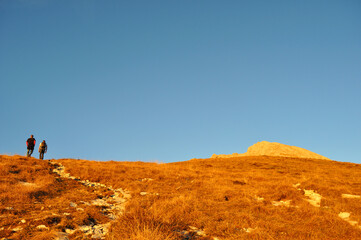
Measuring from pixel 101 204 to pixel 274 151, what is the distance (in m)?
36.1

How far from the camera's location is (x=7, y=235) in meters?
7.36

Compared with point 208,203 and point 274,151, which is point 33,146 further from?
point 274,151

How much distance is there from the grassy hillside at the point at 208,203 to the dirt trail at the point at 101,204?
38 cm

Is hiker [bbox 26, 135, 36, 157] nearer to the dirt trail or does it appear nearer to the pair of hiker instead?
the pair of hiker

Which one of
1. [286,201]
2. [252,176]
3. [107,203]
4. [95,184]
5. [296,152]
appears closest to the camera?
[107,203]

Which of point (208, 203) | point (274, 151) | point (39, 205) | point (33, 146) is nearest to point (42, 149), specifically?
point (33, 146)

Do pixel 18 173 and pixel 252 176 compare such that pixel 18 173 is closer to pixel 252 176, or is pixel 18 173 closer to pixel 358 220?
pixel 252 176

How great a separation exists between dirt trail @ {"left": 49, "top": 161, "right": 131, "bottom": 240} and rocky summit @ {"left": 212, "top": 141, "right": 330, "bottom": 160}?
1108 inches

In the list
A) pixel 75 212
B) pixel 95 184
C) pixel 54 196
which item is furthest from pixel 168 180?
pixel 75 212

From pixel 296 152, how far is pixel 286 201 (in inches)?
1301

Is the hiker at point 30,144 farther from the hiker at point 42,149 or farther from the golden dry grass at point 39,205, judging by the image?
the golden dry grass at point 39,205

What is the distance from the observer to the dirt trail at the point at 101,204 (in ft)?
26.6

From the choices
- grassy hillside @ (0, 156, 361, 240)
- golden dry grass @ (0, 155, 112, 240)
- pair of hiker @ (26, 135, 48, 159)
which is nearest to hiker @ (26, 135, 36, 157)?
pair of hiker @ (26, 135, 48, 159)

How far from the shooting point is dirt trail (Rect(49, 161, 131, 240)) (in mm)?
8097
